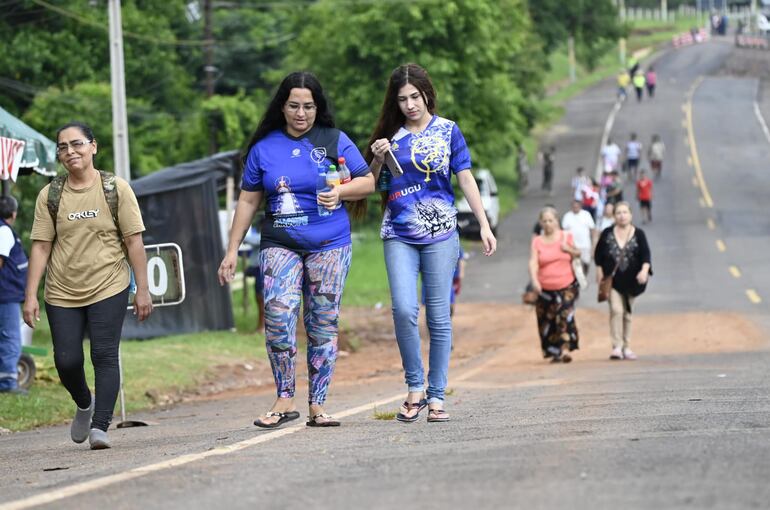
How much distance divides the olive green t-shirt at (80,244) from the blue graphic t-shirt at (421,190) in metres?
1.52

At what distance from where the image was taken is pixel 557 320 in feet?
57.6

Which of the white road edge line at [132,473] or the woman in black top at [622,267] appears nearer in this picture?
the white road edge line at [132,473]

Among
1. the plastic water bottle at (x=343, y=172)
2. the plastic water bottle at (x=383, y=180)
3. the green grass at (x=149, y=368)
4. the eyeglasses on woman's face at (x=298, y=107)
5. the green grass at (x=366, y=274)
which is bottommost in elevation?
the green grass at (x=366, y=274)

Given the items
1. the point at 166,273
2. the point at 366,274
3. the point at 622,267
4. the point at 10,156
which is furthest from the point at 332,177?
the point at 366,274

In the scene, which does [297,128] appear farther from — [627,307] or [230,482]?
[627,307]

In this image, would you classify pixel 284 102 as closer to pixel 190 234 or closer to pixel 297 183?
pixel 297 183

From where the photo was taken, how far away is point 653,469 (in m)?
6.27

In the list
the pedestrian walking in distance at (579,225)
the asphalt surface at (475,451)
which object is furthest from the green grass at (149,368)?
the pedestrian walking in distance at (579,225)

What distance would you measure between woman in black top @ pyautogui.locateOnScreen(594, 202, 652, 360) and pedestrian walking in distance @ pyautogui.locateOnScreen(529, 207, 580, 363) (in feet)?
1.17

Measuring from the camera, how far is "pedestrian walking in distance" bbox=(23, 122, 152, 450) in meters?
9.05

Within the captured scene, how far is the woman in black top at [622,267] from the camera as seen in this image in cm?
1766

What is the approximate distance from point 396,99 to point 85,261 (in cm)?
205

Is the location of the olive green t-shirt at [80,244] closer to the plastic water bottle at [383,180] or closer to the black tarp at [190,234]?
the plastic water bottle at [383,180]

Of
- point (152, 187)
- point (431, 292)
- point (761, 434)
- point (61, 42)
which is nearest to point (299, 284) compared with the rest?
point (431, 292)
